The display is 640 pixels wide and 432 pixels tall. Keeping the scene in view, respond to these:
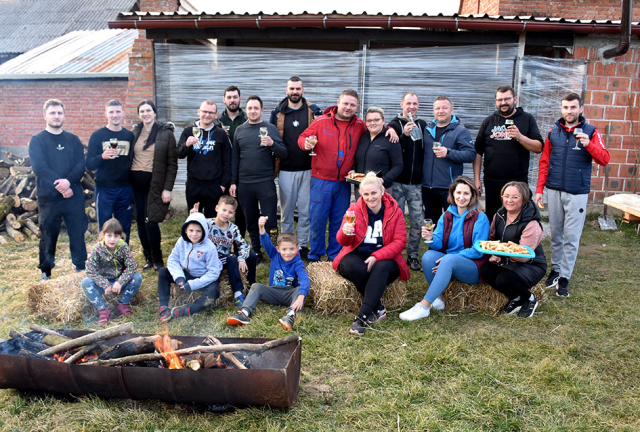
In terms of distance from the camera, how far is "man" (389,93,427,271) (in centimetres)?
529

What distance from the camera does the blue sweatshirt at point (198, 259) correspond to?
4207mm

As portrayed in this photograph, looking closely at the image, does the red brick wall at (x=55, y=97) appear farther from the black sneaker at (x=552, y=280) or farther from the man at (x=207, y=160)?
the black sneaker at (x=552, y=280)

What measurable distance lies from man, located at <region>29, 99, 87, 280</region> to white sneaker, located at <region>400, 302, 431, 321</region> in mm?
3495

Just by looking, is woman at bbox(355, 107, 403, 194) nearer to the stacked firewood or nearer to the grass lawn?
the grass lawn

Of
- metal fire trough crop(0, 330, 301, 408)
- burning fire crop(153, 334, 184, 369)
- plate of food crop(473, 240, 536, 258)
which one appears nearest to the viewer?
metal fire trough crop(0, 330, 301, 408)

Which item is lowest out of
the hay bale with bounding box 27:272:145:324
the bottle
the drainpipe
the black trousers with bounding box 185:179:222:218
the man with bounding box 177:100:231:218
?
the hay bale with bounding box 27:272:145:324

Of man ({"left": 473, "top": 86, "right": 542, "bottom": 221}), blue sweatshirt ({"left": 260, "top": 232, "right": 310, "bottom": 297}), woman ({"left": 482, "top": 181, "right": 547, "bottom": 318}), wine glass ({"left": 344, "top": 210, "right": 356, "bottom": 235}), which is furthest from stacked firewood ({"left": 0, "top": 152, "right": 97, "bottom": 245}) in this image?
woman ({"left": 482, "top": 181, "right": 547, "bottom": 318})

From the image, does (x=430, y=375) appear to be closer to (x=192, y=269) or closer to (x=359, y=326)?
(x=359, y=326)

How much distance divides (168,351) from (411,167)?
3514 millimetres

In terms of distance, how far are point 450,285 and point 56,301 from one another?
3594 mm

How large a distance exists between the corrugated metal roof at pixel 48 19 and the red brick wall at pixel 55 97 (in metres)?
7.41

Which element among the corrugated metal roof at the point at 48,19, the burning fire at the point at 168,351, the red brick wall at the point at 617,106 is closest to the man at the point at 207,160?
the burning fire at the point at 168,351

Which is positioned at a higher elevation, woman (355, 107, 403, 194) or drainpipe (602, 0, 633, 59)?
drainpipe (602, 0, 633, 59)

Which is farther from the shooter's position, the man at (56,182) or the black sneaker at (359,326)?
the man at (56,182)
